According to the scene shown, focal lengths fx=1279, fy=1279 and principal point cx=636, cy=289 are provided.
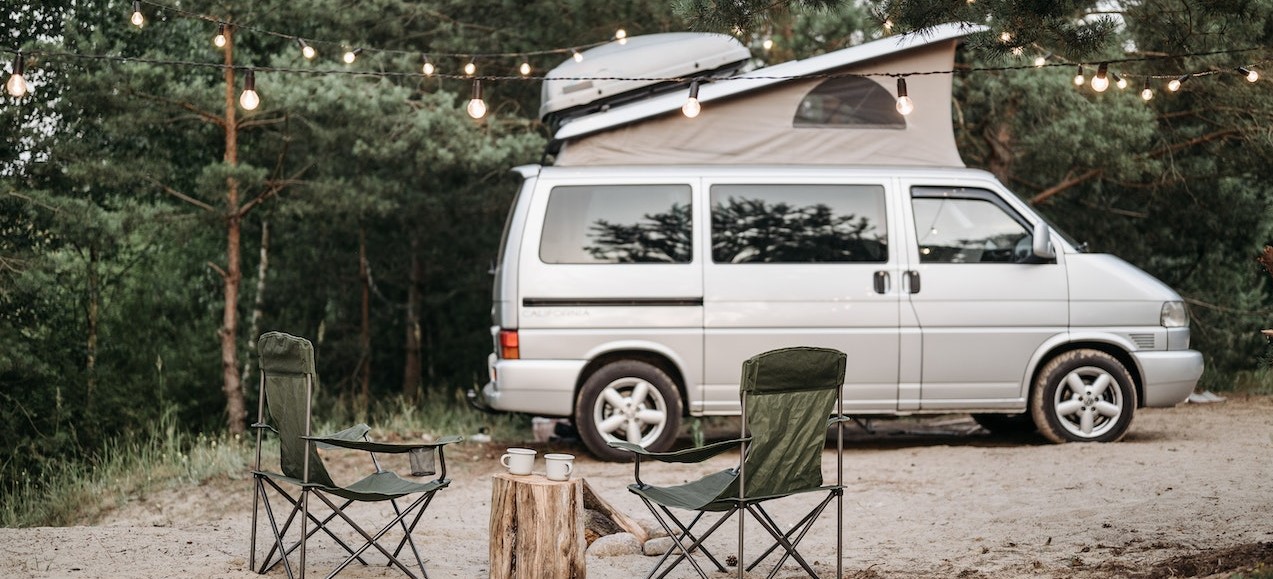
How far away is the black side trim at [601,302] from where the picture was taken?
26.9 ft

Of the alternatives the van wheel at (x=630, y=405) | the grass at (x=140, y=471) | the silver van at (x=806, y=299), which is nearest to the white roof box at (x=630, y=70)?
the silver van at (x=806, y=299)

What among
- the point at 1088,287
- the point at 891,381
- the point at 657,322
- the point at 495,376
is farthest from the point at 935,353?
the point at 495,376

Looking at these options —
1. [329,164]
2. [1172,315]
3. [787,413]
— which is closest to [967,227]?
[1172,315]

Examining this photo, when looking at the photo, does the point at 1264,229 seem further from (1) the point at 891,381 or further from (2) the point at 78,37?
(2) the point at 78,37

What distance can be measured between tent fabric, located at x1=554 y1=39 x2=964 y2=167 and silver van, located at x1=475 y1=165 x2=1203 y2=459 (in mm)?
147

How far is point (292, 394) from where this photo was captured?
16.2 feet

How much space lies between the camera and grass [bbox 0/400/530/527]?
8.03 meters

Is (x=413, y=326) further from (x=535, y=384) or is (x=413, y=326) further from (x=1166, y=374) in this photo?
(x=1166, y=374)

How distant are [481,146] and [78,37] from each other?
3.24 meters

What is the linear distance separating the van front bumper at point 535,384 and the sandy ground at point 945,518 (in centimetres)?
49

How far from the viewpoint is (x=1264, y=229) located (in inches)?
485

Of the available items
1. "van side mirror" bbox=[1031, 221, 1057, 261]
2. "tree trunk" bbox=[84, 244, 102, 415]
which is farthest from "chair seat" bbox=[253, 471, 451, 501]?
"tree trunk" bbox=[84, 244, 102, 415]

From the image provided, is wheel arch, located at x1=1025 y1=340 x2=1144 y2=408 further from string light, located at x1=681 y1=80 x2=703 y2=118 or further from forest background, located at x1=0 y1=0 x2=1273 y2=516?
string light, located at x1=681 y1=80 x2=703 y2=118

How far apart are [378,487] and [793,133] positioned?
4.44m
